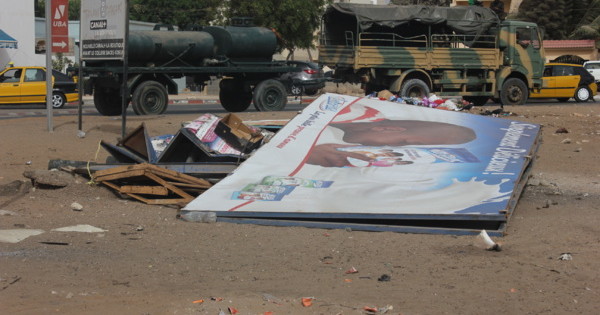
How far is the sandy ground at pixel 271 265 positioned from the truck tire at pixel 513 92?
15236 millimetres

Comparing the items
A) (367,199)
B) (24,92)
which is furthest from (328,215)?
(24,92)

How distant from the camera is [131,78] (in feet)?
62.5

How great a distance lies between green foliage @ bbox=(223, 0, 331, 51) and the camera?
1721 inches

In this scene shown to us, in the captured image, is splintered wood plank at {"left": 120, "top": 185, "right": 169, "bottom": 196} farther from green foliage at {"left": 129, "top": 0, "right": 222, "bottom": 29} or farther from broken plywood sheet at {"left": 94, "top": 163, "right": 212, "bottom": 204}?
green foliage at {"left": 129, "top": 0, "right": 222, "bottom": 29}

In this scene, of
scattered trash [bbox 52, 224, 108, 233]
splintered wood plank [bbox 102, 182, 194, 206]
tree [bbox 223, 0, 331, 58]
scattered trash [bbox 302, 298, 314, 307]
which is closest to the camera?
scattered trash [bbox 302, 298, 314, 307]

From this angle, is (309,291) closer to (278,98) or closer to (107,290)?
(107,290)

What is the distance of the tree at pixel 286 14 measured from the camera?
43719 mm

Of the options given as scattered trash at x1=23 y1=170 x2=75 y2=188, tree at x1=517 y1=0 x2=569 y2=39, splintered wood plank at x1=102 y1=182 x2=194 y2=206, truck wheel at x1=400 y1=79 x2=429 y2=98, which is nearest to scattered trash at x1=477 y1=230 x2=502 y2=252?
splintered wood plank at x1=102 y1=182 x2=194 y2=206

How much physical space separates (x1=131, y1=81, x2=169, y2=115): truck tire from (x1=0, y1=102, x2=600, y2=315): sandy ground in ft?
33.3

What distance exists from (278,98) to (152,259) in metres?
15.3

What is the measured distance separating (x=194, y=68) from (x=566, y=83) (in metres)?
15.3

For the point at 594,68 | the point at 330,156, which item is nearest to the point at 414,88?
the point at 330,156

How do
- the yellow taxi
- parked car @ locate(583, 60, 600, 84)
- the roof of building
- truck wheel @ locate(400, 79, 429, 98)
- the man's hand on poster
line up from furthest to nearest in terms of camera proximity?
1. the roof of building
2. parked car @ locate(583, 60, 600, 84)
3. the yellow taxi
4. truck wheel @ locate(400, 79, 429, 98)
5. the man's hand on poster

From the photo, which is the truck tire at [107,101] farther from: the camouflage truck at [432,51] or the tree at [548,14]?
the tree at [548,14]
